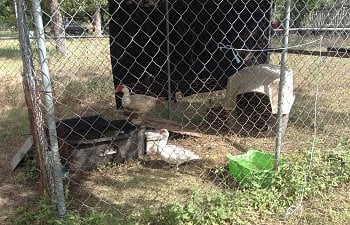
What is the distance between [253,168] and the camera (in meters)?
2.93

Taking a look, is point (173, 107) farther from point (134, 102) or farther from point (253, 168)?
point (253, 168)

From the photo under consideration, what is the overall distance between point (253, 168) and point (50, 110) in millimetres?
1696

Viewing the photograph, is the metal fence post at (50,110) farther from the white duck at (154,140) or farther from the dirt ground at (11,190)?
the white duck at (154,140)

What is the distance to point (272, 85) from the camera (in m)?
3.70

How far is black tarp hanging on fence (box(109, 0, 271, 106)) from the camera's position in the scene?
4199mm

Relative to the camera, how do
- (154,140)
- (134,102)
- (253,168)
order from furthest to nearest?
(134,102), (154,140), (253,168)

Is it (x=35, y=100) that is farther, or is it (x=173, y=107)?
(x=173, y=107)

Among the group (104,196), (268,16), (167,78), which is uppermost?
(268,16)

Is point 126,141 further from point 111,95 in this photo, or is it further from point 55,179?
point 111,95

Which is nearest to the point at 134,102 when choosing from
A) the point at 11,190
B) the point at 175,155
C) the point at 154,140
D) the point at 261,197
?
the point at 154,140

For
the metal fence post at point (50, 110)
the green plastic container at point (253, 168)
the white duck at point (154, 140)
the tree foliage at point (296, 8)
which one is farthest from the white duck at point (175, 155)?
the tree foliage at point (296, 8)

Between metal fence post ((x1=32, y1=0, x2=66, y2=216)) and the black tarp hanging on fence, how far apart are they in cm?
199

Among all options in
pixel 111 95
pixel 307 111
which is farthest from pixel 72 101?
pixel 307 111

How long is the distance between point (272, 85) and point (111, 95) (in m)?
2.98
